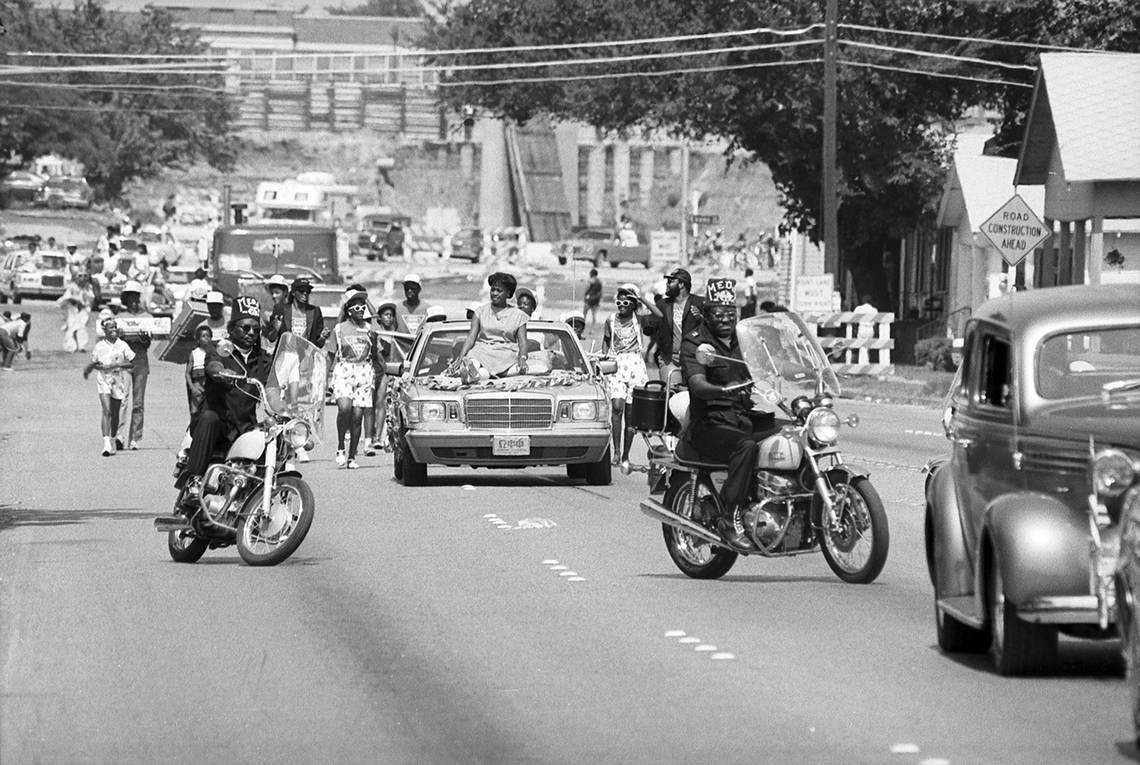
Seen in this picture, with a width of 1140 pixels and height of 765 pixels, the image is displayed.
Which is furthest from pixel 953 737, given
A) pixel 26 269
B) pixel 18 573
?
pixel 26 269

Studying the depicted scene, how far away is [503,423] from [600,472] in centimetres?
117

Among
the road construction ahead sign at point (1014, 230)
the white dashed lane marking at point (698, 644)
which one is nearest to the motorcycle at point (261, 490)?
the white dashed lane marking at point (698, 644)

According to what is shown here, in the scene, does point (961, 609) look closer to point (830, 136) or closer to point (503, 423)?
point (503, 423)

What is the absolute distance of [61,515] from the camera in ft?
60.3

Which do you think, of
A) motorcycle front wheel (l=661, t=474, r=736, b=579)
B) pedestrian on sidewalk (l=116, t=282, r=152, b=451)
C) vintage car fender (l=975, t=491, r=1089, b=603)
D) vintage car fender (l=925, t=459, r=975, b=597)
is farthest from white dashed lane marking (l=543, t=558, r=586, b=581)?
pedestrian on sidewalk (l=116, t=282, r=152, b=451)

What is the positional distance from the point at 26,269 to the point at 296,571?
5446 centimetres

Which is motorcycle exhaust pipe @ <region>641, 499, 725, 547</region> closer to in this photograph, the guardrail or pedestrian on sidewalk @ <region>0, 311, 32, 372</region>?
pedestrian on sidewalk @ <region>0, 311, 32, 372</region>

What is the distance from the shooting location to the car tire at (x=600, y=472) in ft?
68.1

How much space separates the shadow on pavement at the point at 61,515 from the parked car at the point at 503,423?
2.65m

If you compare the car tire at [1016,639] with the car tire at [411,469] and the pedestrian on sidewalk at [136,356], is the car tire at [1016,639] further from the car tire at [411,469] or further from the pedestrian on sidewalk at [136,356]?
the pedestrian on sidewalk at [136,356]

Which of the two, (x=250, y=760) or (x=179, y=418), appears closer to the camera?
(x=250, y=760)

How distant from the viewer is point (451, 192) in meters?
119

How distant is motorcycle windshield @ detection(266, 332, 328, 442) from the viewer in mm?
15031

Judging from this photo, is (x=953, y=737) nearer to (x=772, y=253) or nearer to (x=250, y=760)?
(x=250, y=760)
